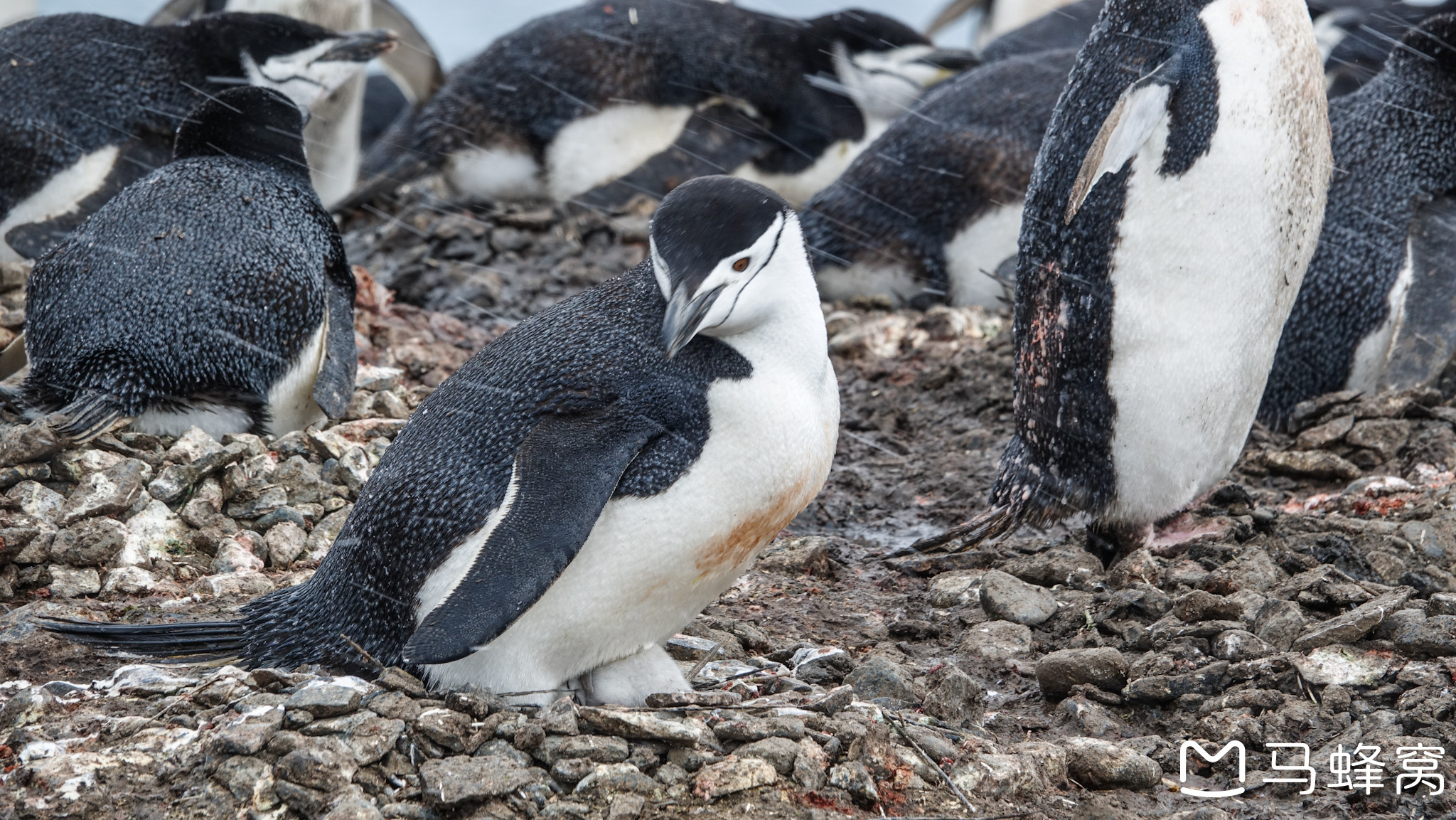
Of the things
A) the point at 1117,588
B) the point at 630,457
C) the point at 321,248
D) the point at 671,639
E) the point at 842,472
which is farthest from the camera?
the point at 842,472

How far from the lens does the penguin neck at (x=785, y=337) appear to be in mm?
2744

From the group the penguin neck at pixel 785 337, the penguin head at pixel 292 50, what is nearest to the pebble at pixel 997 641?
the penguin neck at pixel 785 337

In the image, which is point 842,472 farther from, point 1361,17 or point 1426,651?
point 1361,17

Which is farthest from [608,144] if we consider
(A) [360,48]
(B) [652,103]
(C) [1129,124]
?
(C) [1129,124]

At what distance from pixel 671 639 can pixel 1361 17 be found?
7394 mm

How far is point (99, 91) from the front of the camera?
562 cm

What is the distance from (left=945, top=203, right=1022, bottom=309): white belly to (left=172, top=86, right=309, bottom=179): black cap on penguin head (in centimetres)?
315

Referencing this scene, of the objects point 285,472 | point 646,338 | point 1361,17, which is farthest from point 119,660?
point 1361,17

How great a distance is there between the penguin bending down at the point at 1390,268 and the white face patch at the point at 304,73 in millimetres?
4143

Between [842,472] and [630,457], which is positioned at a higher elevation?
[630,457]

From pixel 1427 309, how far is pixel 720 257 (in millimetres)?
3522

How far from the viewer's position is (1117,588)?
146 inches

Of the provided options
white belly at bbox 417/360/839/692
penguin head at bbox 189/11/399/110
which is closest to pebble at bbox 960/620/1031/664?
white belly at bbox 417/360/839/692

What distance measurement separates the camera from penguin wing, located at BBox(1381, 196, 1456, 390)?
16.7ft
